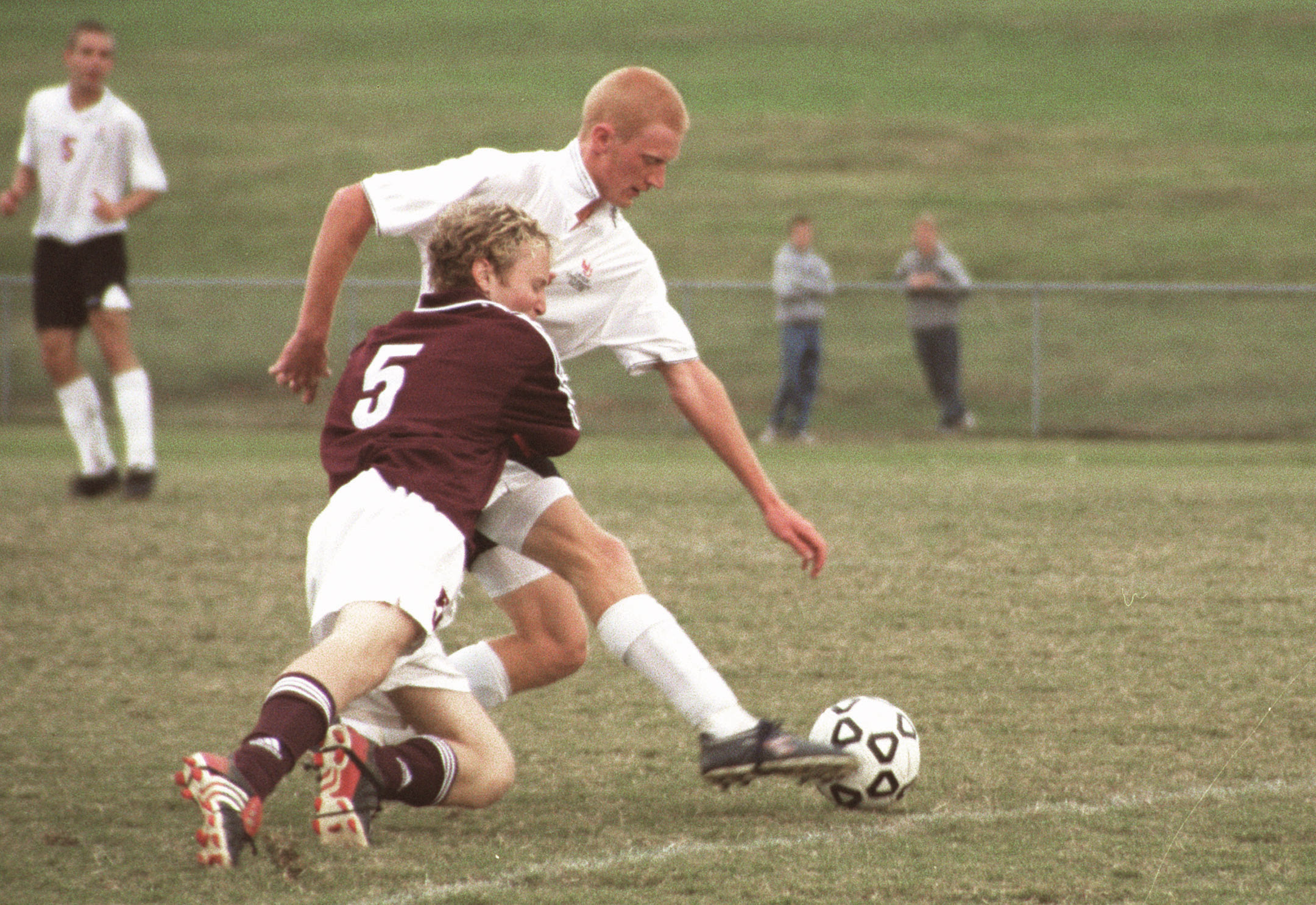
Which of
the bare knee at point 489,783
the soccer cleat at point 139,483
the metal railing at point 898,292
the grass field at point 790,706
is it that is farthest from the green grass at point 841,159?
the bare knee at point 489,783

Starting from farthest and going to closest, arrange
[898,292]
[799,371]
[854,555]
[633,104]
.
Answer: [898,292]
[799,371]
[854,555]
[633,104]

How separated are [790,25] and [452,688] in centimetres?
4098

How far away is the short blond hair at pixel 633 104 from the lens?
444 cm

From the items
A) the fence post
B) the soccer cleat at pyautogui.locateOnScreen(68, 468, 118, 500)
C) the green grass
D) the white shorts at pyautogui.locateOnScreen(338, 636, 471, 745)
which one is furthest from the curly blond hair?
the green grass

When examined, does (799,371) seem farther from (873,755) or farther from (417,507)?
(417,507)

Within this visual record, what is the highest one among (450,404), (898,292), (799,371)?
(898,292)

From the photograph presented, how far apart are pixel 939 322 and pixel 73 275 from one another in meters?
8.72

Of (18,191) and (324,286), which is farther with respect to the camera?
(18,191)

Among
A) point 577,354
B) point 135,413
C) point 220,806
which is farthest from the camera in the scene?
point 135,413

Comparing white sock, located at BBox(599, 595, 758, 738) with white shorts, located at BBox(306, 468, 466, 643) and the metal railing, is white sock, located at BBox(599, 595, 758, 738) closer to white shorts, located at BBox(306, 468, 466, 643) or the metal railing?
white shorts, located at BBox(306, 468, 466, 643)

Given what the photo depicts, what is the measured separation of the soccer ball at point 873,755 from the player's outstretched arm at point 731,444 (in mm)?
388

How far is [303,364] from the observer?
4.42 metres

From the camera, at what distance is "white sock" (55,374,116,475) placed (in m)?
9.83

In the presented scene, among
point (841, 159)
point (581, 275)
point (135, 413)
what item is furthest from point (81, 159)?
point (841, 159)
